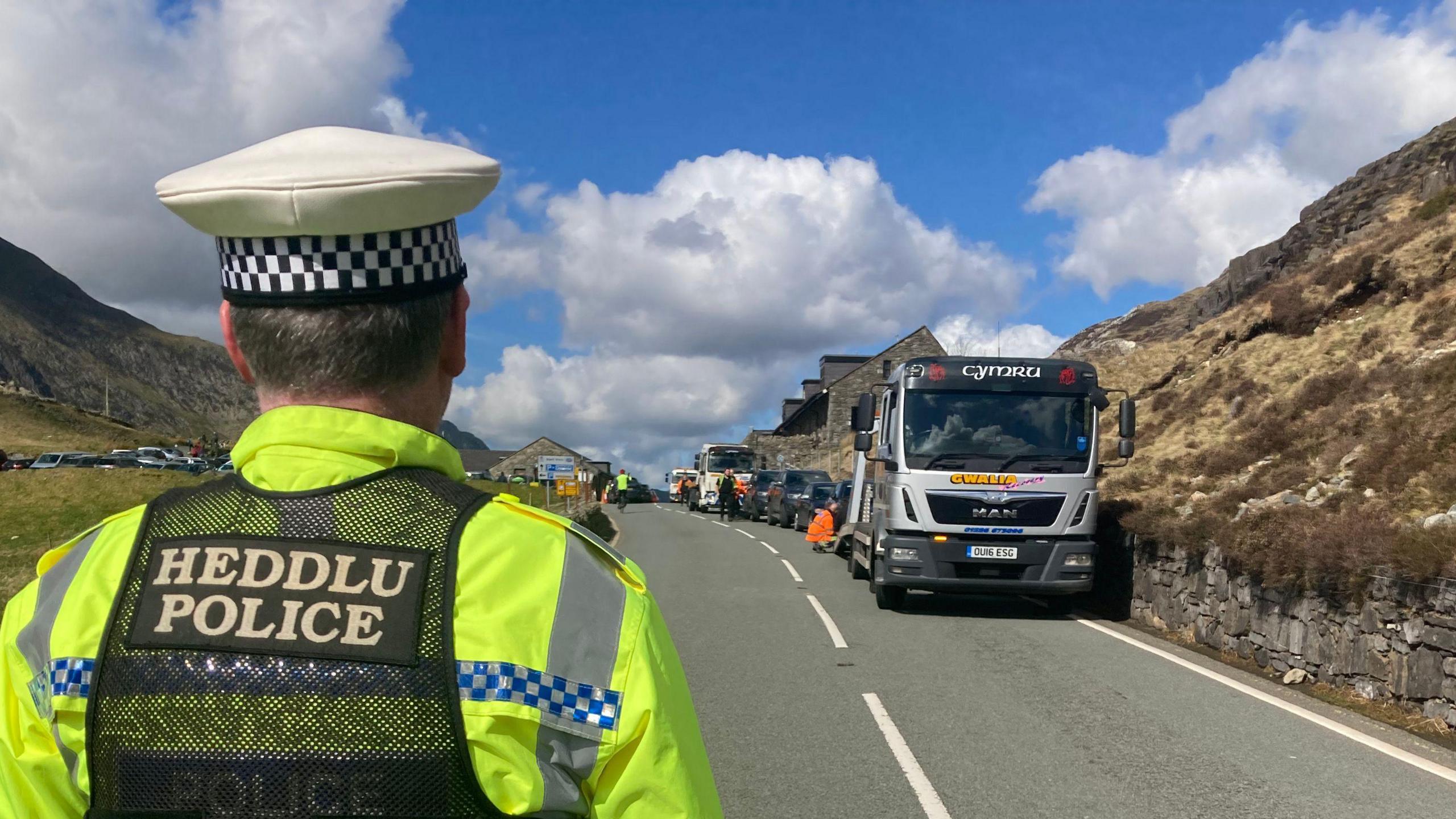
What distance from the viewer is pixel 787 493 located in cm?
3503

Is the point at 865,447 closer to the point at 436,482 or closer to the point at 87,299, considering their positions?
the point at 436,482

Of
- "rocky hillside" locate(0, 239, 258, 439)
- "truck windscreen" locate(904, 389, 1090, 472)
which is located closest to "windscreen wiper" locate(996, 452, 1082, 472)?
"truck windscreen" locate(904, 389, 1090, 472)

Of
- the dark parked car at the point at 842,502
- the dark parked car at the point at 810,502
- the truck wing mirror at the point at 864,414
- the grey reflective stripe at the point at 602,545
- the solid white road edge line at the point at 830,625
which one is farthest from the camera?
the dark parked car at the point at 810,502

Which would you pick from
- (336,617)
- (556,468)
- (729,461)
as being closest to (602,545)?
(336,617)

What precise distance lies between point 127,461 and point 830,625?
64077mm

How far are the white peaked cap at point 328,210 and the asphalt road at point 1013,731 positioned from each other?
4.56 m

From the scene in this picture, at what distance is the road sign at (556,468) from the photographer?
3112 cm

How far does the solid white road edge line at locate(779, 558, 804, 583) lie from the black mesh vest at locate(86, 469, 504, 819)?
51.5ft

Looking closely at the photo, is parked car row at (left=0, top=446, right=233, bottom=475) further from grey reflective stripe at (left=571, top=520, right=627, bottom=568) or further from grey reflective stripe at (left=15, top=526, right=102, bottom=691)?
grey reflective stripe at (left=571, top=520, right=627, bottom=568)

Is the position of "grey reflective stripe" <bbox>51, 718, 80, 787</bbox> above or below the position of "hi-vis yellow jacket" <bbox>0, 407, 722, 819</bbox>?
below

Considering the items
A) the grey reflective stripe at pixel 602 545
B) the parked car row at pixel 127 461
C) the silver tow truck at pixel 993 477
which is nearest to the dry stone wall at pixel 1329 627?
the silver tow truck at pixel 993 477

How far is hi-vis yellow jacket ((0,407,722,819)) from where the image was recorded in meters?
1.39

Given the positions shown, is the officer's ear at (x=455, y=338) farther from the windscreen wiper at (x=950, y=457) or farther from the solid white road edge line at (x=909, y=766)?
the windscreen wiper at (x=950, y=457)

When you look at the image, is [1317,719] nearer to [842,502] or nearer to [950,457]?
[950,457]
